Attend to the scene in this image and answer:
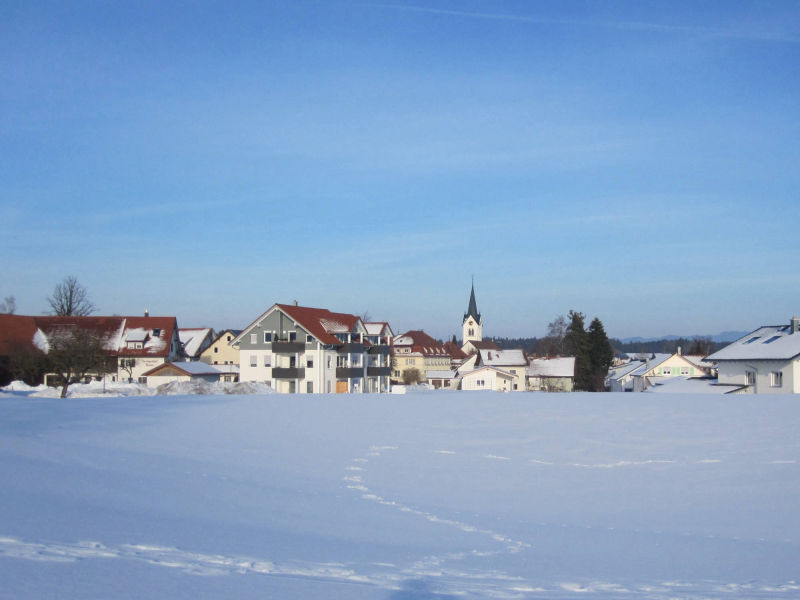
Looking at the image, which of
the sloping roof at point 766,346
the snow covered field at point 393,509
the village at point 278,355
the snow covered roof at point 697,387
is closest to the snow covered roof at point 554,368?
the village at point 278,355

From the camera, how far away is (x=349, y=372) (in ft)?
203

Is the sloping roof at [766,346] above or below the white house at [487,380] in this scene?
above

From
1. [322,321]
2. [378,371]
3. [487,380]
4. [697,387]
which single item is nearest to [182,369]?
[322,321]

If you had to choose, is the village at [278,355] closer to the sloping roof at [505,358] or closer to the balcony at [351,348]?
the balcony at [351,348]

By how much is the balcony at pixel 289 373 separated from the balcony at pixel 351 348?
153 inches

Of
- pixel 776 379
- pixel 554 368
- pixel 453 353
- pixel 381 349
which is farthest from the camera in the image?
pixel 453 353

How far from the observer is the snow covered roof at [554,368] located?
8950 cm

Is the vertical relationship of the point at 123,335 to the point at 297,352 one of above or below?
above

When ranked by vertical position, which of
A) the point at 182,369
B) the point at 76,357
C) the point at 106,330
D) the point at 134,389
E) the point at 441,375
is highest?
the point at 106,330

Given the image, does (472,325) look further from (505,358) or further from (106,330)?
(106,330)

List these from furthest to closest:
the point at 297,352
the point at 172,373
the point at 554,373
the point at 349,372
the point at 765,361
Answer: the point at 554,373 → the point at 349,372 → the point at 172,373 → the point at 297,352 → the point at 765,361

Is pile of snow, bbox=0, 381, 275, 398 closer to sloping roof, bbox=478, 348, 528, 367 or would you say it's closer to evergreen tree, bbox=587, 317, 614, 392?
evergreen tree, bbox=587, 317, 614, 392

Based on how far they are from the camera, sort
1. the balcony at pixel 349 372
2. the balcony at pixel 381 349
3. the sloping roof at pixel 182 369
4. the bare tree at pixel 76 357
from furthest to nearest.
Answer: the balcony at pixel 381 349, the sloping roof at pixel 182 369, the balcony at pixel 349 372, the bare tree at pixel 76 357

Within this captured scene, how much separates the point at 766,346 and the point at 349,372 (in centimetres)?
3302
